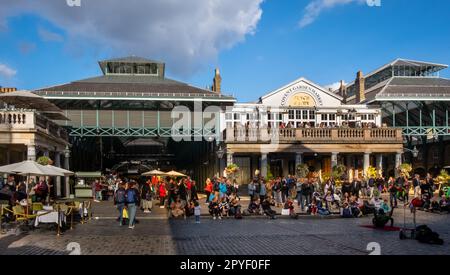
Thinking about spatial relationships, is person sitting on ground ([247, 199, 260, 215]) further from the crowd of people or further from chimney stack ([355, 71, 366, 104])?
chimney stack ([355, 71, 366, 104])

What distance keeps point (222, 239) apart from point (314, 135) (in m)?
28.9

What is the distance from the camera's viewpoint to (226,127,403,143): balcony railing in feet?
139

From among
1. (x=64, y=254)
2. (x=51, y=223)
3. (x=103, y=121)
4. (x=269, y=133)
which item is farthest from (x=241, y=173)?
(x=64, y=254)

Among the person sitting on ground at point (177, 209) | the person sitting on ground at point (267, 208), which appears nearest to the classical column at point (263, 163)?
the person sitting on ground at point (267, 208)

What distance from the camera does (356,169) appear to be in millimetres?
46250

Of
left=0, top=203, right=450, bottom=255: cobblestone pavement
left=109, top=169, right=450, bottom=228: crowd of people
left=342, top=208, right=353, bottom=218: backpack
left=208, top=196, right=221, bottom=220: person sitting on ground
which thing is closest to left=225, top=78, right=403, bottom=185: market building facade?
left=109, top=169, right=450, bottom=228: crowd of people

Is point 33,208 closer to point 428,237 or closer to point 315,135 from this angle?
point 428,237

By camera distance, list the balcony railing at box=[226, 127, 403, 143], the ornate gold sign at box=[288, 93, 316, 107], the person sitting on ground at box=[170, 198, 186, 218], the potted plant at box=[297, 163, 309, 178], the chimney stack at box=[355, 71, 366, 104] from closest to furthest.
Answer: the person sitting on ground at box=[170, 198, 186, 218], the potted plant at box=[297, 163, 309, 178], the balcony railing at box=[226, 127, 403, 143], the ornate gold sign at box=[288, 93, 316, 107], the chimney stack at box=[355, 71, 366, 104]

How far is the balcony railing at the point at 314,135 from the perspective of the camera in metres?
42.2

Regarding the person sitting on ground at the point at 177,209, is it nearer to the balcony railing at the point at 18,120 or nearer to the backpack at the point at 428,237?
the backpack at the point at 428,237

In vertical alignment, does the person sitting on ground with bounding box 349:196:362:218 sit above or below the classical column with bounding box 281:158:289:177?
below

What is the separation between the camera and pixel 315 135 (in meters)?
43.2

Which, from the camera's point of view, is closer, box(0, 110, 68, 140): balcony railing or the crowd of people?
the crowd of people

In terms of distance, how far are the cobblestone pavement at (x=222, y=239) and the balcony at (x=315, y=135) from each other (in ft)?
69.4
